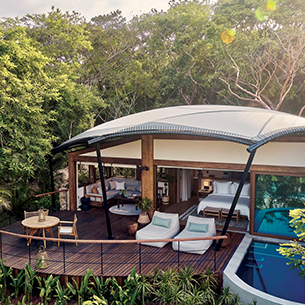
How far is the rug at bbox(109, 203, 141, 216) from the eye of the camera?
13.3 metres

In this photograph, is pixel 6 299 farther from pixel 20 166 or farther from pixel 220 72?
pixel 220 72

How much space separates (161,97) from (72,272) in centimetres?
2389

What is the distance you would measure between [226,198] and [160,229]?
170 inches

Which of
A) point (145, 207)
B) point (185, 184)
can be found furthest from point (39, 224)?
point (185, 184)

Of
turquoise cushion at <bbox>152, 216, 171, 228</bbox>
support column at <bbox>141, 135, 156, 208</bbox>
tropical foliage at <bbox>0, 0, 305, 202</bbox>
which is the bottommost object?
turquoise cushion at <bbox>152, 216, 171, 228</bbox>

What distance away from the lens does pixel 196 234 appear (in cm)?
957

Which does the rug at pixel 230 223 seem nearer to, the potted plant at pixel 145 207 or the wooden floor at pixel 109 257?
the wooden floor at pixel 109 257

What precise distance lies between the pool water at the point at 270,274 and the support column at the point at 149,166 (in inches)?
164

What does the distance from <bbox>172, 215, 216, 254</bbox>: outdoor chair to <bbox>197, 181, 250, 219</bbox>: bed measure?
2442 millimetres

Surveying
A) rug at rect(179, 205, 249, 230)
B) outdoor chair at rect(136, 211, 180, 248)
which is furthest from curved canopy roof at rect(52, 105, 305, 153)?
rug at rect(179, 205, 249, 230)

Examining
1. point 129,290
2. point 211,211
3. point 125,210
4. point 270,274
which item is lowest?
point 270,274

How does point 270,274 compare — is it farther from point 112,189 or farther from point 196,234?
point 112,189

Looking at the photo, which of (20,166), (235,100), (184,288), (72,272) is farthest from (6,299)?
(235,100)

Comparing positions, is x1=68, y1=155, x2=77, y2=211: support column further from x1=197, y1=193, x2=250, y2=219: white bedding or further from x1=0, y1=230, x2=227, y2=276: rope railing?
x1=197, y1=193, x2=250, y2=219: white bedding
